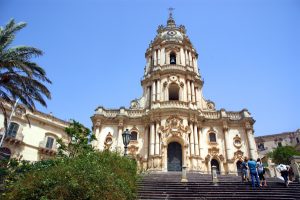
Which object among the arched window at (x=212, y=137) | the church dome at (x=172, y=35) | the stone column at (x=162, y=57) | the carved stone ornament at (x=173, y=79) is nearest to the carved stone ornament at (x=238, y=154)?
the arched window at (x=212, y=137)

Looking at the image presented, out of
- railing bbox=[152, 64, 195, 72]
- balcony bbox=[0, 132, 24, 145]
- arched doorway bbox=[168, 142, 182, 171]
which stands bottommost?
arched doorway bbox=[168, 142, 182, 171]

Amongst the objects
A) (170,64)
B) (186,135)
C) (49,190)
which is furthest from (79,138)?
(170,64)

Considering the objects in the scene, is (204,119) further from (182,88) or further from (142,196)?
(142,196)

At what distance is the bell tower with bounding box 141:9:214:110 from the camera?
106 ft

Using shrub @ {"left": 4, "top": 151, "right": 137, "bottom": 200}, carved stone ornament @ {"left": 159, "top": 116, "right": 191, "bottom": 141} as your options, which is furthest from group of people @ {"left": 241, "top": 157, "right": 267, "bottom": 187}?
carved stone ornament @ {"left": 159, "top": 116, "right": 191, "bottom": 141}

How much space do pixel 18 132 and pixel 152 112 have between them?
54.8ft

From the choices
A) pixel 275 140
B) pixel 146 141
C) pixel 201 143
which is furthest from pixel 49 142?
A: pixel 275 140

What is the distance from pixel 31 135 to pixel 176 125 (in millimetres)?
18785

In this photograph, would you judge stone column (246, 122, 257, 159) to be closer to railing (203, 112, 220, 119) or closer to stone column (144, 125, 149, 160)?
railing (203, 112, 220, 119)

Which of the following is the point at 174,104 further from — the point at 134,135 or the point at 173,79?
the point at 134,135

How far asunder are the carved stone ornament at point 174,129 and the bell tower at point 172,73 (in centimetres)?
251

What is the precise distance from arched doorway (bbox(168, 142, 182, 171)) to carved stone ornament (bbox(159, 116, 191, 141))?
58.0 inches

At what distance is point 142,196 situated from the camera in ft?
44.2

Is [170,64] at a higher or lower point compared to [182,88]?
higher
